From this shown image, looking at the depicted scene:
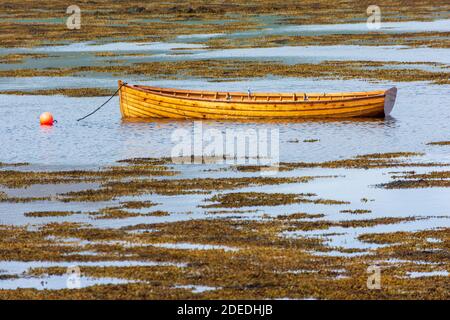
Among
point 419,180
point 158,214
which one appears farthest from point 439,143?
point 158,214

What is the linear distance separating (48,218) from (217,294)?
8022 mm

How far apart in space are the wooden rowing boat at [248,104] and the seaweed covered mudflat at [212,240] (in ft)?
44.0

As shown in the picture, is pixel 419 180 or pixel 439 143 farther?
pixel 439 143

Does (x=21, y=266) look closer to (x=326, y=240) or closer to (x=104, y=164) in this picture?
(x=326, y=240)

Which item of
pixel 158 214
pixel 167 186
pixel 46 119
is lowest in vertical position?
pixel 46 119

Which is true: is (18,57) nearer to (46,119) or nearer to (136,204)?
(46,119)

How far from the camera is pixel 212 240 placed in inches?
980

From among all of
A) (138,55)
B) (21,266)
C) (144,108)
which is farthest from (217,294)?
(138,55)

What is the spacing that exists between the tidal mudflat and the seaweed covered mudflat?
5 centimetres

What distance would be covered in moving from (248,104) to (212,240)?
2304 centimetres

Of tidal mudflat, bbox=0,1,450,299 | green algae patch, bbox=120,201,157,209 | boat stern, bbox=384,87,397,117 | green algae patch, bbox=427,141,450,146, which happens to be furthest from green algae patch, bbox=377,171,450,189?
boat stern, bbox=384,87,397,117

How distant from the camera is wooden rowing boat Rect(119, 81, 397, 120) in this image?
47.6 metres

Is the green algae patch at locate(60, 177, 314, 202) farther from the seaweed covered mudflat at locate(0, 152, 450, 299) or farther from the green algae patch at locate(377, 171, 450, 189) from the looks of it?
the green algae patch at locate(377, 171, 450, 189)

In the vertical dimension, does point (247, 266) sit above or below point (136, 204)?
above
